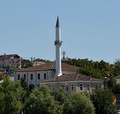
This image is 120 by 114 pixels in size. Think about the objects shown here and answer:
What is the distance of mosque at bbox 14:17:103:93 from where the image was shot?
73.1 metres

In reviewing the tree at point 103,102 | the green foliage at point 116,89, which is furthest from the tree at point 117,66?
the tree at point 103,102

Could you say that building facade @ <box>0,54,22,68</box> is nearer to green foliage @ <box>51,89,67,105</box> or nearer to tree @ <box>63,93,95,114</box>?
green foliage @ <box>51,89,67,105</box>

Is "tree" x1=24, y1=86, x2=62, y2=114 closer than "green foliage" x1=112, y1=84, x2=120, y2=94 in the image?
Yes

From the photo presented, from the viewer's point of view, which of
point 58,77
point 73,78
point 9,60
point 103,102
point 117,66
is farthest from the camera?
point 9,60

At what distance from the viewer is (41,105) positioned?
5516cm

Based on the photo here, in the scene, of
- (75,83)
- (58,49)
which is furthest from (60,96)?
(58,49)

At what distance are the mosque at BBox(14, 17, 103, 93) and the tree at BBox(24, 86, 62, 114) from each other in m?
16.0

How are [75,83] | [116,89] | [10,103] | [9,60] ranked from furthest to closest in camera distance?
[9,60] → [116,89] → [75,83] → [10,103]

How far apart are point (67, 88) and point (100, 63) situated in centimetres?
3042

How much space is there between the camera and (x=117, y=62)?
126 m

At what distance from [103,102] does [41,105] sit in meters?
11.9

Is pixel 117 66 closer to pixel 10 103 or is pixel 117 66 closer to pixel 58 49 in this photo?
pixel 58 49

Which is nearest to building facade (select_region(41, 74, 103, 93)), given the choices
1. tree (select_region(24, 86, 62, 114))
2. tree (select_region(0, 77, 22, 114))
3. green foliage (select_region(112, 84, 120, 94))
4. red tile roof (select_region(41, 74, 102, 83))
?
red tile roof (select_region(41, 74, 102, 83))

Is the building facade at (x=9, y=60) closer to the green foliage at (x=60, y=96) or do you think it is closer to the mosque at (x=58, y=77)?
the mosque at (x=58, y=77)
